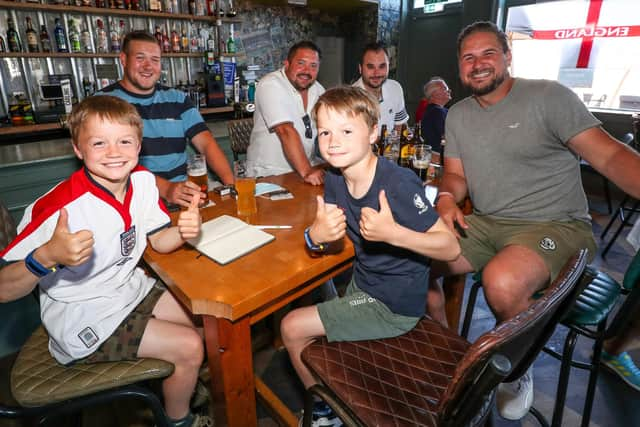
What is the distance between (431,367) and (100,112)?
4.28 ft

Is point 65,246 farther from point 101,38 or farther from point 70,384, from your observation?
point 101,38

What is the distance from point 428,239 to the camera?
3.58 feet

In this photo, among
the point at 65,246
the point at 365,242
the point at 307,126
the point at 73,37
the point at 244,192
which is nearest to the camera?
the point at 65,246

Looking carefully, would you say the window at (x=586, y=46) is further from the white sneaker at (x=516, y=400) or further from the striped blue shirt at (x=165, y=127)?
the striped blue shirt at (x=165, y=127)

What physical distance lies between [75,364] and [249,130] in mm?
2105

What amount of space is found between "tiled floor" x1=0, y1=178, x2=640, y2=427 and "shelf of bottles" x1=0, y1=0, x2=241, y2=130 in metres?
2.73

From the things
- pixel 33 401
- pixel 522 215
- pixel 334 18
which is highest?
pixel 334 18

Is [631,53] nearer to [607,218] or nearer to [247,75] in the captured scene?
[607,218]

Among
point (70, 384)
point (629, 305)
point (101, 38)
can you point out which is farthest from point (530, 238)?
point (101, 38)

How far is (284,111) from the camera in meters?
2.41

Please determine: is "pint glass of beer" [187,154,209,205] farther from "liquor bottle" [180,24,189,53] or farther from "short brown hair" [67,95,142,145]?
"liquor bottle" [180,24,189,53]

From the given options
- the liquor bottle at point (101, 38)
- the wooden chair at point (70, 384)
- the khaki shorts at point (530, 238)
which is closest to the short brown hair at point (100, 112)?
the wooden chair at point (70, 384)

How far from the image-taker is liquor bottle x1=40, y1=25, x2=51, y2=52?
3.48m

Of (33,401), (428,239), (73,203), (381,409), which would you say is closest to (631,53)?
(428,239)
